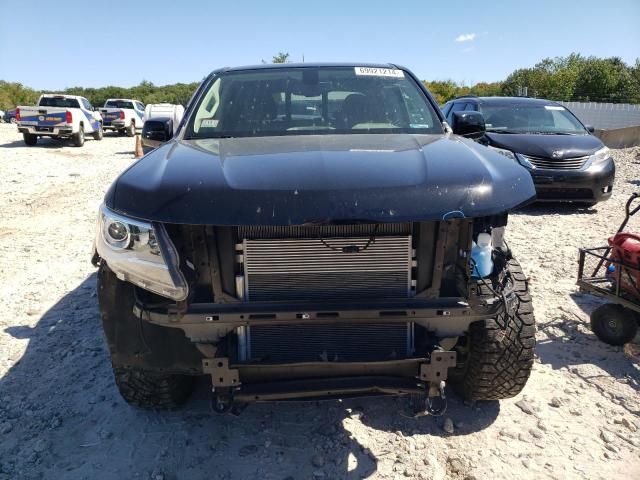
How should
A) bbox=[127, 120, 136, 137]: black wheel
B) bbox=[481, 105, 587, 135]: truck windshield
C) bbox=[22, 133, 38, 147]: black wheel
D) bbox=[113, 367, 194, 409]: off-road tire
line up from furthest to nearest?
bbox=[127, 120, 136, 137]: black wheel → bbox=[22, 133, 38, 147]: black wheel → bbox=[481, 105, 587, 135]: truck windshield → bbox=[113, 367, 194, 409]: off-road tire

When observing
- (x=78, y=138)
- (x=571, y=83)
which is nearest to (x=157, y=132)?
(x=78, y=138)

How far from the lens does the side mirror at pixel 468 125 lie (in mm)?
3283

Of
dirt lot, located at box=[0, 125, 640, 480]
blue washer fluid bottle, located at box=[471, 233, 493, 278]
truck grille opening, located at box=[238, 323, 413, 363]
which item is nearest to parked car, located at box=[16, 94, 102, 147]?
dirt lot, located at box=[0, 125, 640, 480]

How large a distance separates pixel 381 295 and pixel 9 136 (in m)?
24.0

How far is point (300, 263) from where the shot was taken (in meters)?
2.09

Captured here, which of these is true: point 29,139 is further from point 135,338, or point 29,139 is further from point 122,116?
point 135,338

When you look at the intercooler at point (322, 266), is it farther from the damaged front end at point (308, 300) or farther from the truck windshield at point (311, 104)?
the truck windshield at point (311, 104)

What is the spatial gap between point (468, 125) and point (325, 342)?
1.87m

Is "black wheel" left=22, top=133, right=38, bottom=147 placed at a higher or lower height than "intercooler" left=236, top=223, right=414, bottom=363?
lower

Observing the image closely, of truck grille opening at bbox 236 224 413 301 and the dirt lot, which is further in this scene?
the dirt lot

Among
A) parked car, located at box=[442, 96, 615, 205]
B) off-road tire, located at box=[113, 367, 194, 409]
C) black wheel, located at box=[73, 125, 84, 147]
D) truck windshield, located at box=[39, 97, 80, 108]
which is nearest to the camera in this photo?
off-road tire, located at box=[113, 367, 194, 409]

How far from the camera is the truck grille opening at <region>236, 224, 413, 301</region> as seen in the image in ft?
6.79

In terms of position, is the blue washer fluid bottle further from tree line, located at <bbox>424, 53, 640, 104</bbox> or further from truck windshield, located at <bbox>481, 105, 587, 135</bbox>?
tree line, located at <bbox>424, 53, 640, 104</bbox>

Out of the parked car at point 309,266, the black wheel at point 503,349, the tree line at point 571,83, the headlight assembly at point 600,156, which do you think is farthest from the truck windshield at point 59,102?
the black wheel at point 503,349
